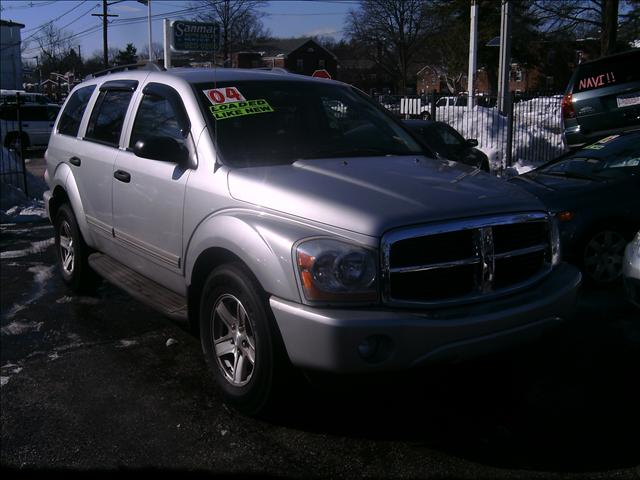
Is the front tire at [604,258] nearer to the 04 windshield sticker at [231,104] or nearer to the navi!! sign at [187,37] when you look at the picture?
the 04 windshield sticker at [231,104]

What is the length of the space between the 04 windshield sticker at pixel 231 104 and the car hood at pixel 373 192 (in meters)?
0.55

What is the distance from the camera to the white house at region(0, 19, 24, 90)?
204 feet

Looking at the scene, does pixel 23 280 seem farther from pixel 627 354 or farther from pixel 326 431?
pixel 627 354

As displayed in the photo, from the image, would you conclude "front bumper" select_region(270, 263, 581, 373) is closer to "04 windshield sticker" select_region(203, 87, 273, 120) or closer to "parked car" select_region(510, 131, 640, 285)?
"04 windshield sticker" select_region(203, 87, 273, 120)

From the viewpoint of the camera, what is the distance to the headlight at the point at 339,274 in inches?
124

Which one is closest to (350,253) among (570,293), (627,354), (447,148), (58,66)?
(570,293)

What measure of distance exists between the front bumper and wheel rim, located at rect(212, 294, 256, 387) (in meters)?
0.41

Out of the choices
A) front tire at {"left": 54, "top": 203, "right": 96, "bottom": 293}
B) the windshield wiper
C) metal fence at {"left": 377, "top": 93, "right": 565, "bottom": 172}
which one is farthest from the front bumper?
metal fence at {"left": 377, "top": 93, "right": 565, "bottom": 172}

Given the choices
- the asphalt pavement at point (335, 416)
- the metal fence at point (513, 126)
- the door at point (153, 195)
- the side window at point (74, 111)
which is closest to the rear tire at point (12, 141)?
the metal fence at point (513, 126)

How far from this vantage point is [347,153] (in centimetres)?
432

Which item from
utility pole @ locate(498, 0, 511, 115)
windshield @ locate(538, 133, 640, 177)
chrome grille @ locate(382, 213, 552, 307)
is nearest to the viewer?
chrome grille @ locate(382, 213, 552, 307)

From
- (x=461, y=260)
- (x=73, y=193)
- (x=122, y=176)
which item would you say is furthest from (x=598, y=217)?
(x=73, y=193)

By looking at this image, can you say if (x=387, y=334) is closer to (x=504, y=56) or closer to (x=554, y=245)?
(x=554, y=245)

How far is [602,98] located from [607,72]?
0.44 metres
